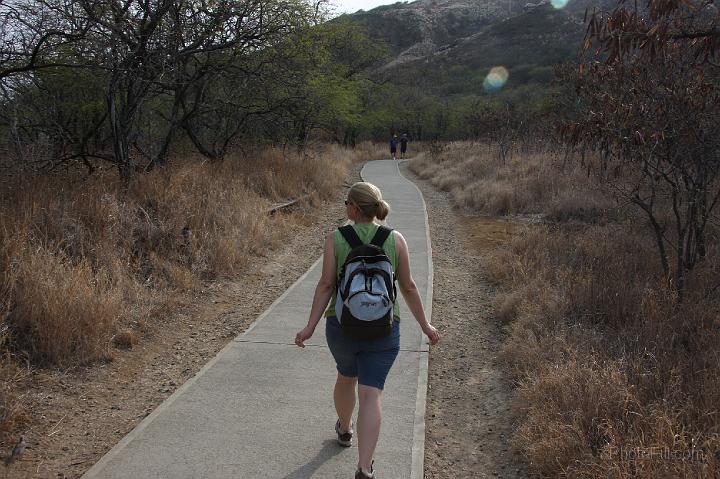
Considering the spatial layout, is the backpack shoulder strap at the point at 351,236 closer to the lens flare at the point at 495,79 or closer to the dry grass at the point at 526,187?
the dry grass at the point at 526,187

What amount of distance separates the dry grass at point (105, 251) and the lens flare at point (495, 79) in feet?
243

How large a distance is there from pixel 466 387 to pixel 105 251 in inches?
157

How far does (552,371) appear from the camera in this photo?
4.44 meters

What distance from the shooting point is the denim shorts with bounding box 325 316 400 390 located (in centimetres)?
330

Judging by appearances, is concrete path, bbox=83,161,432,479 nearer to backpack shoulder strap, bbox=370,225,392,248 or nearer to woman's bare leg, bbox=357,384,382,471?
woman's bare leg, bbox=357,384,382,471

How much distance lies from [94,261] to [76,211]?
77 centimetres

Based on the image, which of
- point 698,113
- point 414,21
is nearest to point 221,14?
point 698,113

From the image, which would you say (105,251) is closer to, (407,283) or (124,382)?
(124,382)

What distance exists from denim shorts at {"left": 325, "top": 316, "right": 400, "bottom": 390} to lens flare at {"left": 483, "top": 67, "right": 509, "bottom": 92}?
79.4 m

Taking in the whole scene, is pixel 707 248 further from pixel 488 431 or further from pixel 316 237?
pixel 316 237

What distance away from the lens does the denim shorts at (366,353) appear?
3.30m

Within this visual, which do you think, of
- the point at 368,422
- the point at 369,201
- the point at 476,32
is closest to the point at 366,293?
the point at 369,201

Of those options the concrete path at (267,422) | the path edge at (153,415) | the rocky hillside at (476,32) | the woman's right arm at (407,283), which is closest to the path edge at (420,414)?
the concrete path at (267,422)

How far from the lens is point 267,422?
423 centimetres
